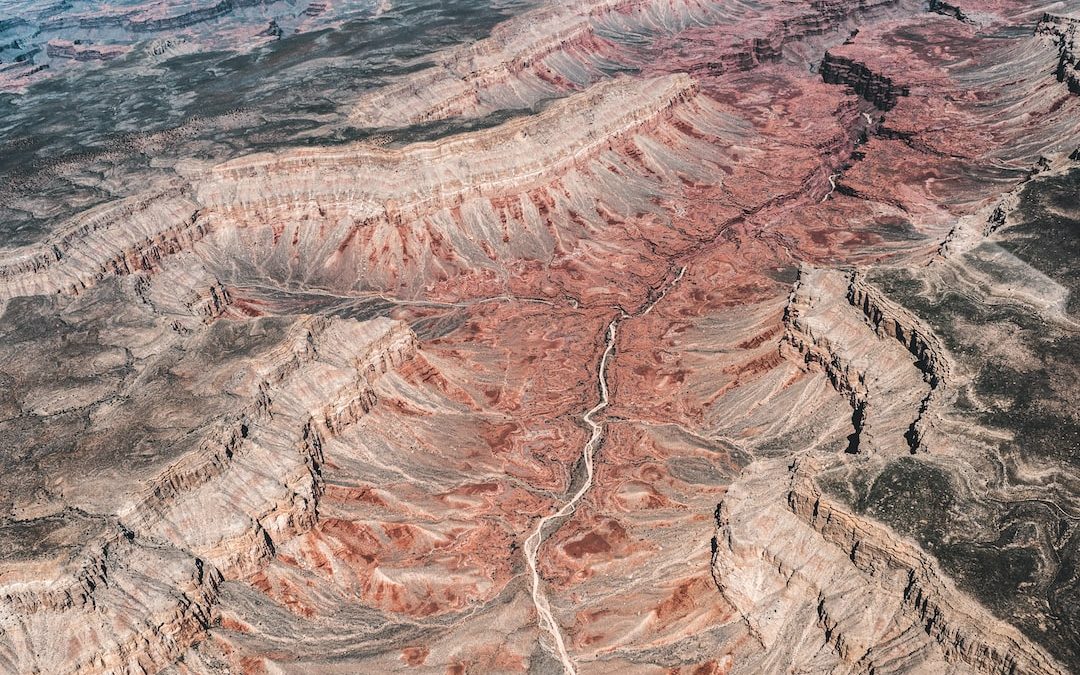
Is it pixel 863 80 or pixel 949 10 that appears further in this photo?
pixel 949 10

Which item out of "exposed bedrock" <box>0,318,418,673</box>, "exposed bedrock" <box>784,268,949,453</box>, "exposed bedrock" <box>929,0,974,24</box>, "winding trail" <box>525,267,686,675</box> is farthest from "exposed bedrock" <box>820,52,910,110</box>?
"exposed bedrock" <box>0,318,418,673</box>

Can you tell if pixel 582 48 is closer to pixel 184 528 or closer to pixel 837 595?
pixel 184 528

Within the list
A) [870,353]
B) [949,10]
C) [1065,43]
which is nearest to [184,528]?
[870,353]

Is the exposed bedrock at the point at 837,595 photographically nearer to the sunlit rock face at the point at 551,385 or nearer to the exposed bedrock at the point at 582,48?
the sunlit rock face at the point at 551,385

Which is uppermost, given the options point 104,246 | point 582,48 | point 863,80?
point 104,246

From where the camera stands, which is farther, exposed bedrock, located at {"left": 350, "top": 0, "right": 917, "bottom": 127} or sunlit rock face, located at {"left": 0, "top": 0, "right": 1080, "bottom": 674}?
exposed bedrock, located at {"left": 350, "top": 0, "right": 917, "bottom": 127}

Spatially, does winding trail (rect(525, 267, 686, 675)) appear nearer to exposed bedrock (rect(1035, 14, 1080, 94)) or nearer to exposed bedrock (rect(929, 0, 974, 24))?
exposed bedrock (rect(1035, 14, 1080, 94))
